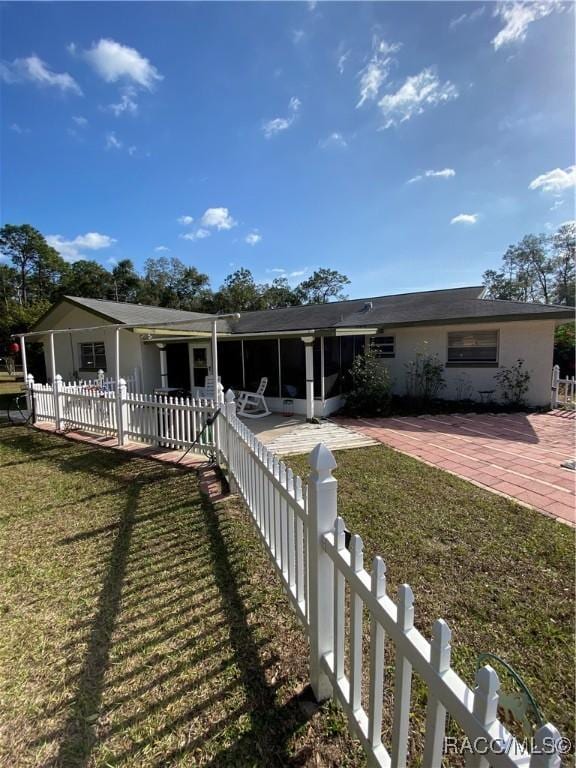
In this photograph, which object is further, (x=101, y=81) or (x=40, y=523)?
(x=101, y=81)

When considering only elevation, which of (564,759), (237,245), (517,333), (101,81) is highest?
(237,245)

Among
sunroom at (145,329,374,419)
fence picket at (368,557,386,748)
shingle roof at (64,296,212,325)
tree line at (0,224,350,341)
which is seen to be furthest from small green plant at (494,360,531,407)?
tree line at (0,224,350,341)

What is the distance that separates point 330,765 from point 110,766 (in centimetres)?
98

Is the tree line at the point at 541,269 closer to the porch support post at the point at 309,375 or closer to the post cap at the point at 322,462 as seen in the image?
the porch support post at the point at 309,375

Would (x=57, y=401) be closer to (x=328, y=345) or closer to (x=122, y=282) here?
(x=328, y=345)

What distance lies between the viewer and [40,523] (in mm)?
3912

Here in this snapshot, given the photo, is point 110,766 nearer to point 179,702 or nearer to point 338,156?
point 179,702

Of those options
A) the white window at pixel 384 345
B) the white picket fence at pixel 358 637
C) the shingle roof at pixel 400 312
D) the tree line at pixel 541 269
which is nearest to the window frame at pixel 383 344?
the white window at pixel 384 345

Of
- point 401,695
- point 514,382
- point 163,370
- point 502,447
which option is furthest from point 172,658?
point 163,370

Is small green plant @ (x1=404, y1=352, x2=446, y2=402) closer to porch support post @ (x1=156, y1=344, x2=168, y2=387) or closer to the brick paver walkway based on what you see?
the brick paver walkway

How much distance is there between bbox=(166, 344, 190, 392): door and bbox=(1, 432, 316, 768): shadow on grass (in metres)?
9.46

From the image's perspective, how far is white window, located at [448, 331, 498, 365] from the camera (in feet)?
33.8

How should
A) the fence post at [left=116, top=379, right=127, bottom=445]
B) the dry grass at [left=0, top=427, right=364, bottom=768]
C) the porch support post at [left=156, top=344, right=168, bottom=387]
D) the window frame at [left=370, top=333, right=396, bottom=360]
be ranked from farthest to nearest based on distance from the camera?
1. the porch support post at [left=156, top=344, right=168, bottom=387]
2. the window frame at [left=370, top=333, right=396, bottom=360]
3. the fence post at [left=116, top=379, right=127, bottom=445]
4. the dry grass at [left=0, top=427, right=364, bottom=768]

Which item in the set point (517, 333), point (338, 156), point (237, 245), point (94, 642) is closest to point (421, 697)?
point (94, 642)
